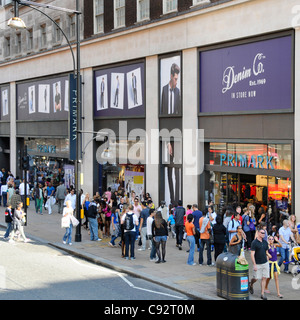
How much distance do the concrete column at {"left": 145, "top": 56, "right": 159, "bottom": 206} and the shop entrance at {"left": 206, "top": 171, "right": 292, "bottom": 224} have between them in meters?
3.28

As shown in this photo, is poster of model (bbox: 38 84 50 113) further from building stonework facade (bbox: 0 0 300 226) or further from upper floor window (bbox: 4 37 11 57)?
upper floor window (bbox: 4 37 11 57)

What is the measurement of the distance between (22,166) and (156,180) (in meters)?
6.23

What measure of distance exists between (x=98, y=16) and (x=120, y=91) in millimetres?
4809

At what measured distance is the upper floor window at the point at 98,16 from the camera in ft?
94.9

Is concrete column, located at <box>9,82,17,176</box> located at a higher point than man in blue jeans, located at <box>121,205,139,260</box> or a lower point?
higher

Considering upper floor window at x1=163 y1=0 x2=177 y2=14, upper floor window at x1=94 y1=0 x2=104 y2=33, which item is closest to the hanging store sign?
upper floor window at x1=163 y1=0 x2=177 y2=14

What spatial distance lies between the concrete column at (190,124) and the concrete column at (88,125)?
7862mm

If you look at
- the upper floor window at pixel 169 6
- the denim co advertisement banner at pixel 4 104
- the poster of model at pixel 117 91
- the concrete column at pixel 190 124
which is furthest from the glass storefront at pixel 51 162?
the upper floor window at pixel 169 6

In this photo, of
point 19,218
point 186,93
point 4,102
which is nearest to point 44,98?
point 4,102

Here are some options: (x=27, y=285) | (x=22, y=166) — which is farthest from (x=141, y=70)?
(x=27, y=285)

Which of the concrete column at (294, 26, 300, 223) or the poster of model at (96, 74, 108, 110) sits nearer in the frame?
the concrete column at (294, 26, 300, 223)

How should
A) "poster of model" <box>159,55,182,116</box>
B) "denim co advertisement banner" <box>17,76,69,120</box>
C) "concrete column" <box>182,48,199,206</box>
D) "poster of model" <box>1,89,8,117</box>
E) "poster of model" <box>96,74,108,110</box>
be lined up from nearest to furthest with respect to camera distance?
"concrete column" <box>182,48,199,206</box>
"poster of model" <box>159,55,182,116</box>
"poster of model" <box>96,74,108,110</box>
"denim co advertisement banner" <box>17,76,69,120</box>
"poster of model" <box>1,89,8,117</box>

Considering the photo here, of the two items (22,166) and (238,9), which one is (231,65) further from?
(22,166)

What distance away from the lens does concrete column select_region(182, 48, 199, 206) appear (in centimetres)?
2286
